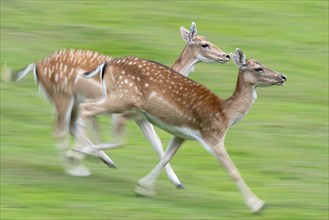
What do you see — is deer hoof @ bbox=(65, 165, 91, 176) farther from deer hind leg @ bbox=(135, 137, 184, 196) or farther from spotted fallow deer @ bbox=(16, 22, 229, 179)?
deer hind leg @ bbox=(135, 137, 184, 196)

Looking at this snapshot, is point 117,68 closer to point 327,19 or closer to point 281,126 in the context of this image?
A: point 281,126

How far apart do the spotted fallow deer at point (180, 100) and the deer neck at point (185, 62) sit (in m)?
1.30

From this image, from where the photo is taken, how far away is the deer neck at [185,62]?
13914 millimetres

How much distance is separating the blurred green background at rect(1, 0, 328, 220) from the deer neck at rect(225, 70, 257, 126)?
85 cm

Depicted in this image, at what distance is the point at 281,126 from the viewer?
16.6m

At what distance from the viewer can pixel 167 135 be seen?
1611 cm

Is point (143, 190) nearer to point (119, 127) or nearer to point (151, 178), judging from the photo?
point (151, 178)

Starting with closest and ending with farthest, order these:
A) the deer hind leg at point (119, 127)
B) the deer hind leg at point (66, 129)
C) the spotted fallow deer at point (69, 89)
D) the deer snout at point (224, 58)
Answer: the deer hind leg at point (119, 127) → the spotted fallow deer at point (69, 89) → the deer hind leg at point (66, 129) → the deer snout at point (224, 58)

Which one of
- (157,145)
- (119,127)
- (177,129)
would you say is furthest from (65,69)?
(177,129)

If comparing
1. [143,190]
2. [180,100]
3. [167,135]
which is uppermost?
[180,100]

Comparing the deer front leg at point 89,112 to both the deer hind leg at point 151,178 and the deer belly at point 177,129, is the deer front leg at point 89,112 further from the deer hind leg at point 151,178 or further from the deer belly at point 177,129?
the deer hind leg at point 151,178

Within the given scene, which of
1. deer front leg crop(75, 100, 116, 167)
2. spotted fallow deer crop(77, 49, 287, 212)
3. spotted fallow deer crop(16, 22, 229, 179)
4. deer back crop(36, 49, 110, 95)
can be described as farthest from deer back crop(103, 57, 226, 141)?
deer back crop(36, 49, 110, 95)

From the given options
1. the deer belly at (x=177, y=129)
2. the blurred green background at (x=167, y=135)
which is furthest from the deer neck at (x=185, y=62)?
the deer belly at (x=177, y=129)

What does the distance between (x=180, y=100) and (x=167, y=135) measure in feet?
12.0
